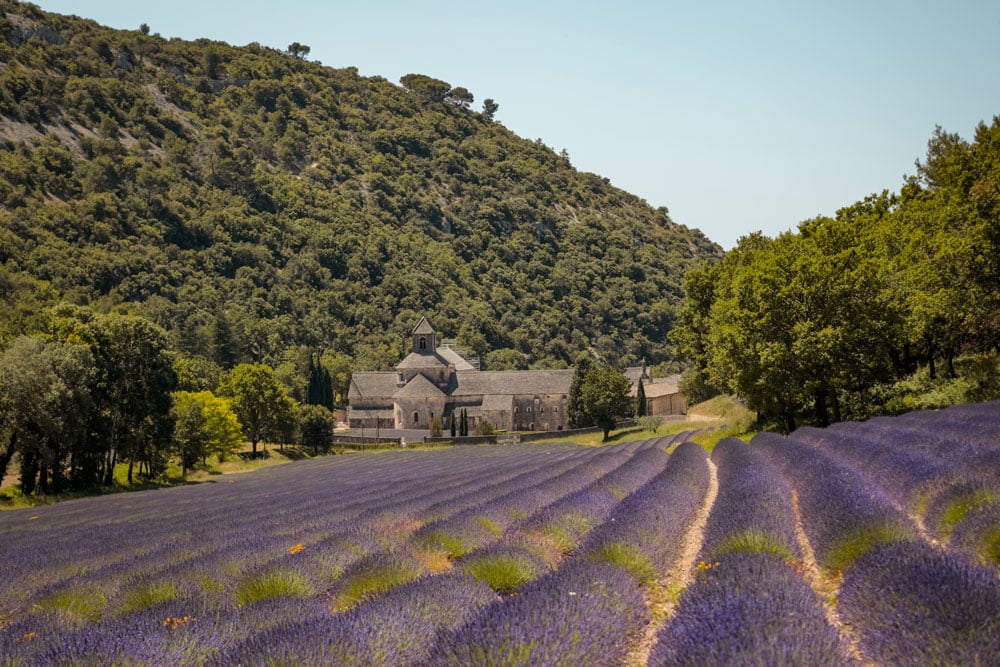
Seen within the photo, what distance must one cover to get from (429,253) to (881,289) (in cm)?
15559

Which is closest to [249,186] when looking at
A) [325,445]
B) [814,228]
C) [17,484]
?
[325,445]

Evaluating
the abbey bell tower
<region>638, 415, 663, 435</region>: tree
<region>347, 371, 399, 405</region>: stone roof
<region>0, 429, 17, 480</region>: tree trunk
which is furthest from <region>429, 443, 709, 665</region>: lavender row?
the abbey bell tower

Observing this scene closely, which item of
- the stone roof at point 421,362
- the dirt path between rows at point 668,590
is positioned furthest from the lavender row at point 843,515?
the stone roof at point 421,362

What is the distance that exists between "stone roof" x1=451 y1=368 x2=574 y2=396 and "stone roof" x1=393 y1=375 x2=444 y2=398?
3.31 metres

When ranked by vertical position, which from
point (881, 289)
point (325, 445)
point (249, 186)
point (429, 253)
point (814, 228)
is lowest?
point (325, 445)

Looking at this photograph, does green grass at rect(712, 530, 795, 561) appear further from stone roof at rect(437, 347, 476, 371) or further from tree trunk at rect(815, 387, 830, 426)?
stone roof at rect(437, 347, 476, 371)

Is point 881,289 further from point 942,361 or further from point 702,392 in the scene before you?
point 702,392

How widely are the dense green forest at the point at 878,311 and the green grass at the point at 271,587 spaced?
21.3 meters

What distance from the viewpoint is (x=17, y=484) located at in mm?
33281

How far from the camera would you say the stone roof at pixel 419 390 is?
83500 millimetres

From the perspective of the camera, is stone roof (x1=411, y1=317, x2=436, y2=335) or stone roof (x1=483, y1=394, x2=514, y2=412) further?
stone roof (x1=411, y1=317, x2=436, y2=335)

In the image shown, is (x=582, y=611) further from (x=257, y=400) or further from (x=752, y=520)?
(x=257, y=400)

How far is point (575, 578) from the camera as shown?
4957 millimetres

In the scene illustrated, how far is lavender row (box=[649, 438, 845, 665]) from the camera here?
3041 millimetres
